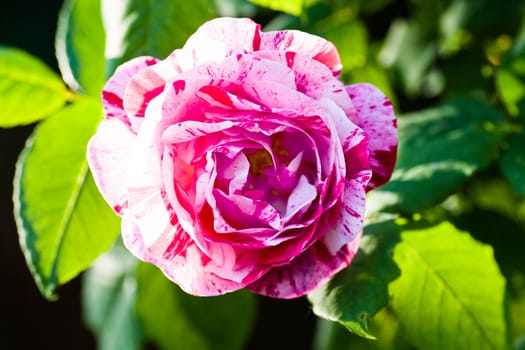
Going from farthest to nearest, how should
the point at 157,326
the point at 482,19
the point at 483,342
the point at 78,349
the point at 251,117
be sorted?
the point at 78,349
the point at 482,19
the point at 157,326
the point at 483,342
the point at 251,117

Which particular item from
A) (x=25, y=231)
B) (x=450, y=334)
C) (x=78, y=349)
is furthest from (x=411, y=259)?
(x=78, y=349)

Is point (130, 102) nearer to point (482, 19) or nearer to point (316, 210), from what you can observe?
point (316, 210)

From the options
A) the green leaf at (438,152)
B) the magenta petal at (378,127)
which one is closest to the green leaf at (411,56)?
the green leaf at (438,152)

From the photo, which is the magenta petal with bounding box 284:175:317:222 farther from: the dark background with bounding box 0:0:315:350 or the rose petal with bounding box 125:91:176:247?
the dark background with bounding box 0:0:315:350

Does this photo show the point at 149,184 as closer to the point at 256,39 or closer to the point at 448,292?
the point at 256,39

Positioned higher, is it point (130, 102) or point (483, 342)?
point (130, 102)

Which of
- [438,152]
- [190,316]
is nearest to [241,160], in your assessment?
[438,152]

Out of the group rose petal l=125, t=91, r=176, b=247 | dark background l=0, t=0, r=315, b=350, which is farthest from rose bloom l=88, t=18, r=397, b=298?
dark background l=0, t=0, r=315, b=350
